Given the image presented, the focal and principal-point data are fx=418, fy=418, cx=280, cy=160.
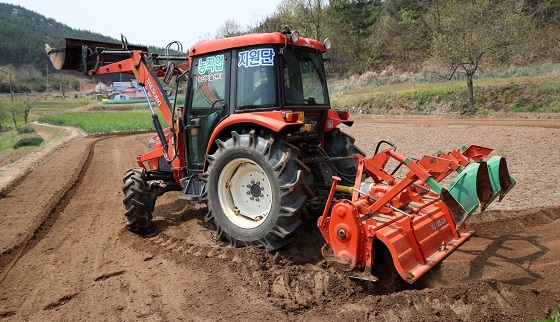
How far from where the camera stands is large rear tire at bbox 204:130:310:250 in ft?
13.9

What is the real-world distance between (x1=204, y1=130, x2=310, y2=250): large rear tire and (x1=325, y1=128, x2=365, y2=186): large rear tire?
49.2 inches

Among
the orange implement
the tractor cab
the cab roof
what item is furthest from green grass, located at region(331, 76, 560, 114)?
the orange implement

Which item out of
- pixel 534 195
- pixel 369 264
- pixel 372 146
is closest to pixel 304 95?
pixel 369 264

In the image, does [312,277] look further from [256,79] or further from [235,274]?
[256,79]

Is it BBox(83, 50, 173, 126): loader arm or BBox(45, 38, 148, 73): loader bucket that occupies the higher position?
BBox(45, 38, 148, 73): loader bucket

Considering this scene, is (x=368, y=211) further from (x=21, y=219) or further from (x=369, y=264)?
(x=21, y=219)

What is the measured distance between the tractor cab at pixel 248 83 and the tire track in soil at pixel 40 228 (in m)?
2.38

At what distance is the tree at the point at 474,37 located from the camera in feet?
69.1

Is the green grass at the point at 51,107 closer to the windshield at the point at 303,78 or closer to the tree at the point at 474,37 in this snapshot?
the tree at the point at 474,37

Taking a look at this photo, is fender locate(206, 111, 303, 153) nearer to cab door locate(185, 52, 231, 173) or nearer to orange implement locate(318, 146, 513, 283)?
cab door locate(185, 52, 231, 173)

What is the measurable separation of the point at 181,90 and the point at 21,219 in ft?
12.2

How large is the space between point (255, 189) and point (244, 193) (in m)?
0.18

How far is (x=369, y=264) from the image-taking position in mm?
3668

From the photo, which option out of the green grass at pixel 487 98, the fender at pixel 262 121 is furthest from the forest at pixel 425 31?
the fender at pixel 262 121
